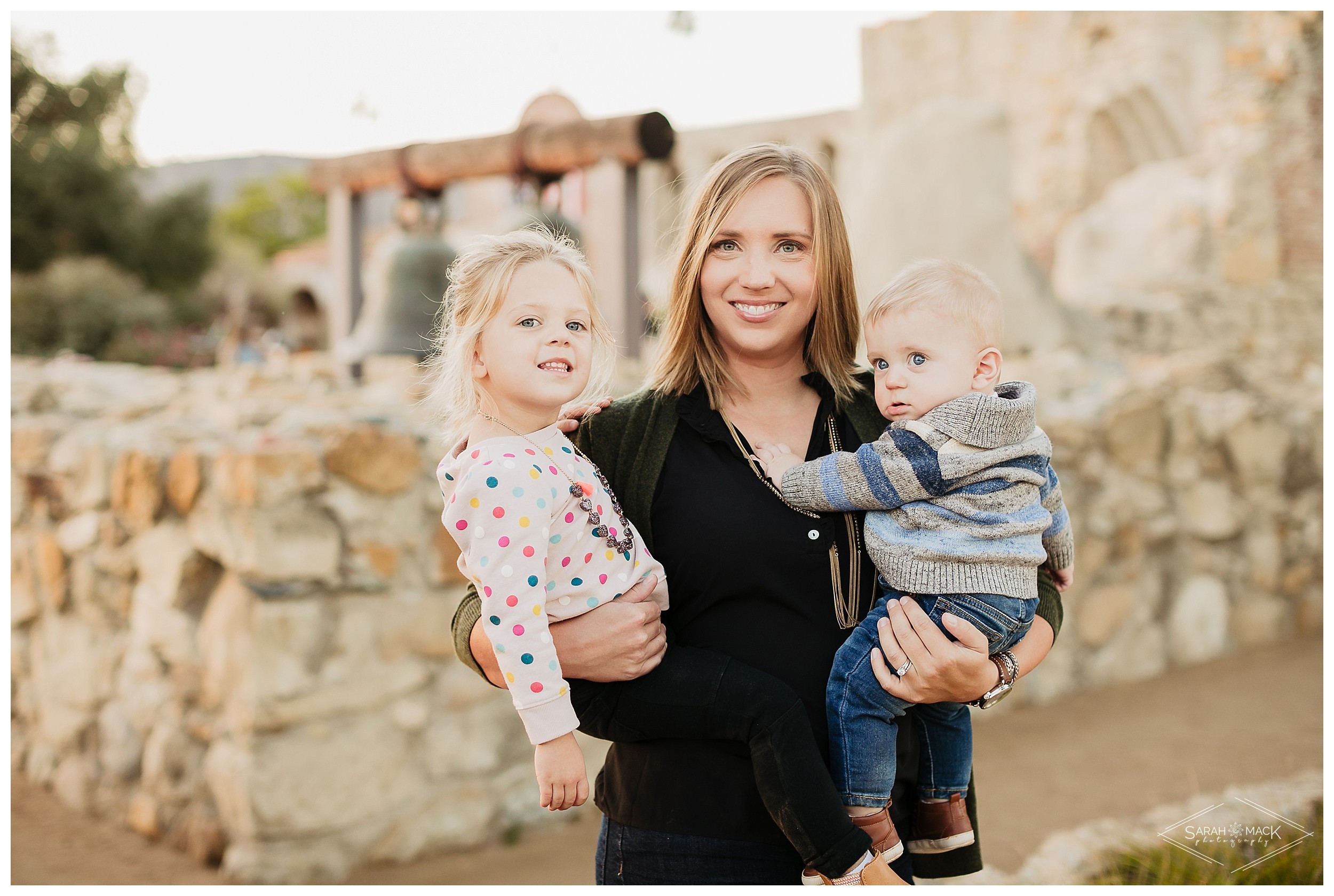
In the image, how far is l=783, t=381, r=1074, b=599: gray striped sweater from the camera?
5.14 ft

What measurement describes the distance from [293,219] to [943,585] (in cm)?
4276

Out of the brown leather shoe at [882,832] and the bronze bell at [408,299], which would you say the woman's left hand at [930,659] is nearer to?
the brown leather shoe at [882,832]

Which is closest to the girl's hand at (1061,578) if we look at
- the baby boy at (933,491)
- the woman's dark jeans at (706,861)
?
the baby boy at (933,491)

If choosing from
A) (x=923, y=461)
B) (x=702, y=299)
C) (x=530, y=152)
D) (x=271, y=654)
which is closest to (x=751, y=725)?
(x=923, y=461)

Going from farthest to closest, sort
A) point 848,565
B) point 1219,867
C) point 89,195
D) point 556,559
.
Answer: point 89,195
point 1219,867
point 848,565
point 556,559

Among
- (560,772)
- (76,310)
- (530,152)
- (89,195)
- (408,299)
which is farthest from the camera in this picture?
(89,195)

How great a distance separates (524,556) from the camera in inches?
56.2

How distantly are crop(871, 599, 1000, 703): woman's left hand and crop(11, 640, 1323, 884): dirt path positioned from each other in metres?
2.26

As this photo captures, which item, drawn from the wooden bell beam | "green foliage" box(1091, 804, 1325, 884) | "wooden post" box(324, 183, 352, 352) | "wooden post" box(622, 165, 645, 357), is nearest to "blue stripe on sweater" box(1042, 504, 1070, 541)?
"green foliage" box(1091, 804, 1325, 884)

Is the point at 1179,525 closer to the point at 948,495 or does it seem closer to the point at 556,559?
the point at 948,495

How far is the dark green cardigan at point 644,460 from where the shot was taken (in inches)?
64.9

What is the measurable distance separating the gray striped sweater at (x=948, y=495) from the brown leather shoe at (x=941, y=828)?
0.43m

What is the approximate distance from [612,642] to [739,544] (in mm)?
266

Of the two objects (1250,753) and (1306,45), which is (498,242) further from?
(1306,45)
